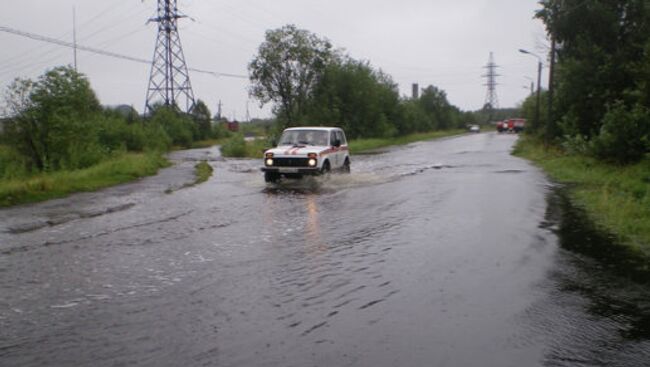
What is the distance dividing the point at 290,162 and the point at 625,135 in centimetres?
1161

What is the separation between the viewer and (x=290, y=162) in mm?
17641

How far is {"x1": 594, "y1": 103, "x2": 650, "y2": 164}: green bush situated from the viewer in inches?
785

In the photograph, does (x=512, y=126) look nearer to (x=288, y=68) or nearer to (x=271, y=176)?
(x=288, y=68)

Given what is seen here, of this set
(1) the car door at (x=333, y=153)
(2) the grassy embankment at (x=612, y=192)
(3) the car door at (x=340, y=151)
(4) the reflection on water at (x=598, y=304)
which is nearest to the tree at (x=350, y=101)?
(2) the grassy embankment at (x=612, y=192)

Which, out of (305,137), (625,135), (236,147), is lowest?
(236,147)

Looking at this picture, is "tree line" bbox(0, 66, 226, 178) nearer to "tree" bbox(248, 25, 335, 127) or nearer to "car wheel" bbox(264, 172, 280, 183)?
"car wheel" bbox(264, 172, 280, 183)

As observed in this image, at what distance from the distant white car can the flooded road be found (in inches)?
196

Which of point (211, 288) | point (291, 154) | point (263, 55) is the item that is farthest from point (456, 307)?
point (263, 55)

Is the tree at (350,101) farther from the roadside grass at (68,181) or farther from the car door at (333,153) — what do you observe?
the car door at (333,153)

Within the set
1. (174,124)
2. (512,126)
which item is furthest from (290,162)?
(512,126)

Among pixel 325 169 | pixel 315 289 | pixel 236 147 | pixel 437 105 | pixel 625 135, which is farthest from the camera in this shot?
pixel 437 105

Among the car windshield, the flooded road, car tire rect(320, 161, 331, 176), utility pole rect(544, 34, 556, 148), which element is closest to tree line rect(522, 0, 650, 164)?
utility pole rect(544, 34, 556, 148)

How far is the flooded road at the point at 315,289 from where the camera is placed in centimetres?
468

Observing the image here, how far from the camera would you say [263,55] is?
151 feet
